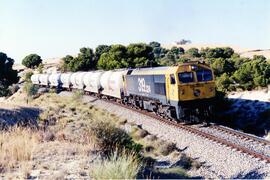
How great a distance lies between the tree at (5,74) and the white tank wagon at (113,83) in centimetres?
2755

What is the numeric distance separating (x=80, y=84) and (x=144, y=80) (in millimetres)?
25554

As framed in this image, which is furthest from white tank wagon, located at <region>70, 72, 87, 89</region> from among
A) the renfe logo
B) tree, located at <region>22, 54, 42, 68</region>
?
tree, located at <region>22, 54, 42, 68</region>

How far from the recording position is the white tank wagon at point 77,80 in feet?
163

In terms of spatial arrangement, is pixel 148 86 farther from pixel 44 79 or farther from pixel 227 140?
pixel 44 79

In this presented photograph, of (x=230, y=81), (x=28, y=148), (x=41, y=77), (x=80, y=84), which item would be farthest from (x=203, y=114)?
(x=41, y=77)

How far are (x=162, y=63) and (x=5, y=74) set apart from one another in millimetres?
24357

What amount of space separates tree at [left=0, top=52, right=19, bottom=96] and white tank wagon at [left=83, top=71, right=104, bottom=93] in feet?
67.7

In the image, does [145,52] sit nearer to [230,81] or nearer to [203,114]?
[230,81]

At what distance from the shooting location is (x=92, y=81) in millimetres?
44344

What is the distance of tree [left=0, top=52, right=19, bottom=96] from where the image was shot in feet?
208

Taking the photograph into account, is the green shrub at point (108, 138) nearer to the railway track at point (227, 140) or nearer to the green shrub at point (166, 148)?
the green shrub at point (166, 148)

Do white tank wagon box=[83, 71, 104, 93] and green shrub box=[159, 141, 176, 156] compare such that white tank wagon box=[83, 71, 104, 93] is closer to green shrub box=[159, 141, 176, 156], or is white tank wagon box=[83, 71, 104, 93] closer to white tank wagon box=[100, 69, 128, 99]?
white tank wagon box=[100, 69, 128, 99]

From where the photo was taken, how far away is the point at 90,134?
14664 mm

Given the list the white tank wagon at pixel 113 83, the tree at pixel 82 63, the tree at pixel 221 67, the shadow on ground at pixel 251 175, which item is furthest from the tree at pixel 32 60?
the shadow on ground at pixel 251 175
